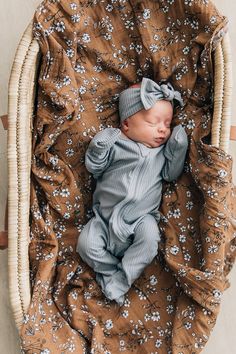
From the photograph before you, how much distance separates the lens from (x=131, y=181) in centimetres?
175

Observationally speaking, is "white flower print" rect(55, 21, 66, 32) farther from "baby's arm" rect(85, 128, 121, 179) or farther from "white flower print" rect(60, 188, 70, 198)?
"white flower print" rect(60, 188, 70, 198)

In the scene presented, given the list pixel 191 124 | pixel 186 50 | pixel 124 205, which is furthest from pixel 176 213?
pixel 186 50

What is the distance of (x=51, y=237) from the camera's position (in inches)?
68.4

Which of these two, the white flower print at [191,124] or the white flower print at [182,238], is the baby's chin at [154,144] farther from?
the white flower print at [182,238]

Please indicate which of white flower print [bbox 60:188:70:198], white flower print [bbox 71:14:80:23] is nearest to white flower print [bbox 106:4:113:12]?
white flower print [bbox 71:14:80:23]

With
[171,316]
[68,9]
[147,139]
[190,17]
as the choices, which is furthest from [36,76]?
[171,316]

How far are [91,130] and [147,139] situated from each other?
0.18 meters

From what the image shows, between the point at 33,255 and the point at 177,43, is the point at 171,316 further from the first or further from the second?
the point at 177,43

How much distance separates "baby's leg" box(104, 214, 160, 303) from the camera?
1700 mm

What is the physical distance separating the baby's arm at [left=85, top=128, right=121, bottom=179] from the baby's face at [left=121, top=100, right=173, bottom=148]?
0.18 feet

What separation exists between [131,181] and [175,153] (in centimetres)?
15

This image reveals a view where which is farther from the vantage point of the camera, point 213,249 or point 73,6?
point 73,6

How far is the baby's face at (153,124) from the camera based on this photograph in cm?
175

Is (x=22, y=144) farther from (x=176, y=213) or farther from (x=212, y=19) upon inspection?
(x=212, y=19)
